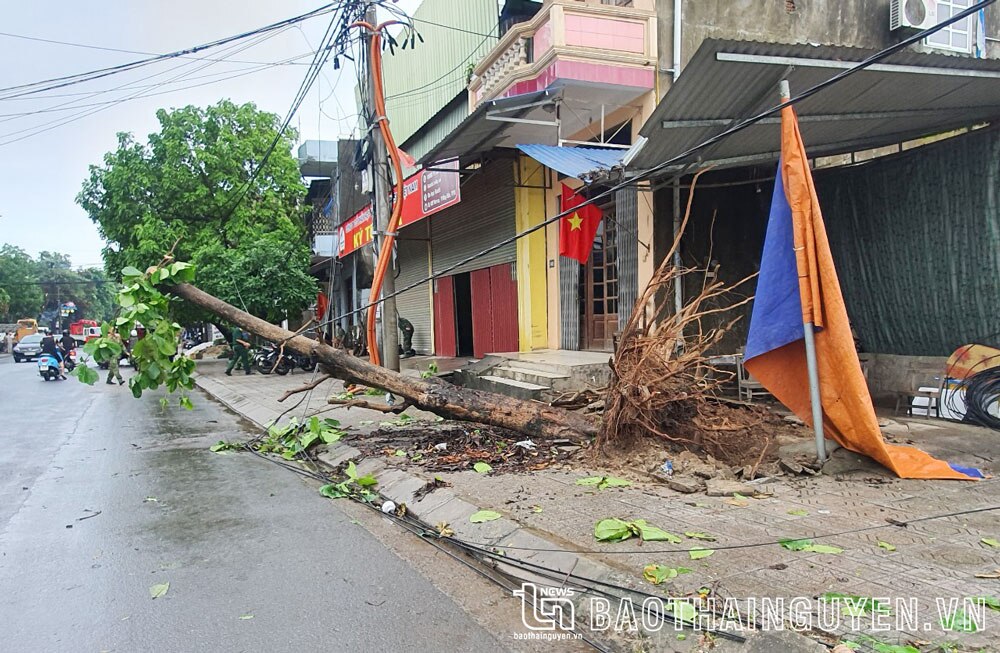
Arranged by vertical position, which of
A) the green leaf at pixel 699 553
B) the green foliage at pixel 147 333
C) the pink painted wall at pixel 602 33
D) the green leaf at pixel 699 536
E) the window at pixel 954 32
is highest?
the window at pixel 954 32

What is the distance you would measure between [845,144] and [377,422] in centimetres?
770

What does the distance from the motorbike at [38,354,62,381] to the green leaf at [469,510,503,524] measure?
812 inches

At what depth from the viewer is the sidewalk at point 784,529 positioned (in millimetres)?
3037

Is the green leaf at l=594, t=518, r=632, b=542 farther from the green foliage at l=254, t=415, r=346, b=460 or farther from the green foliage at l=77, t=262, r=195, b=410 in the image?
the green foliage at l=77, t=262, r=195, b=410

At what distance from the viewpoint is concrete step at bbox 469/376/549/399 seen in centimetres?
892

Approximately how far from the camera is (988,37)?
39.5ft

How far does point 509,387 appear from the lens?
9.60 metres

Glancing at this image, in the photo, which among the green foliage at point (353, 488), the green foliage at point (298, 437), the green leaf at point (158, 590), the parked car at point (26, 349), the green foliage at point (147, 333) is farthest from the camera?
the parked car at point (26, 349)

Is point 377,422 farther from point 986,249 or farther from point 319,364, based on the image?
point 986,249

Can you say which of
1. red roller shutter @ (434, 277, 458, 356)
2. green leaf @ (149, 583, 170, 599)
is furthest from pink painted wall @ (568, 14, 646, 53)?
green leaf @ (149, 583, 170, 599)

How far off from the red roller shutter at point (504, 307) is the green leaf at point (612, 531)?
892 cm

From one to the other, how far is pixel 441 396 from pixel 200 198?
17.6 m

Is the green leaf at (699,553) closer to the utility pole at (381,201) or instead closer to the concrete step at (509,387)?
the concrete step at (509,387)

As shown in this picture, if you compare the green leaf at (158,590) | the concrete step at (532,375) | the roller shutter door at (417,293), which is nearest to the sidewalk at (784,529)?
the green leaf at (158,590)
